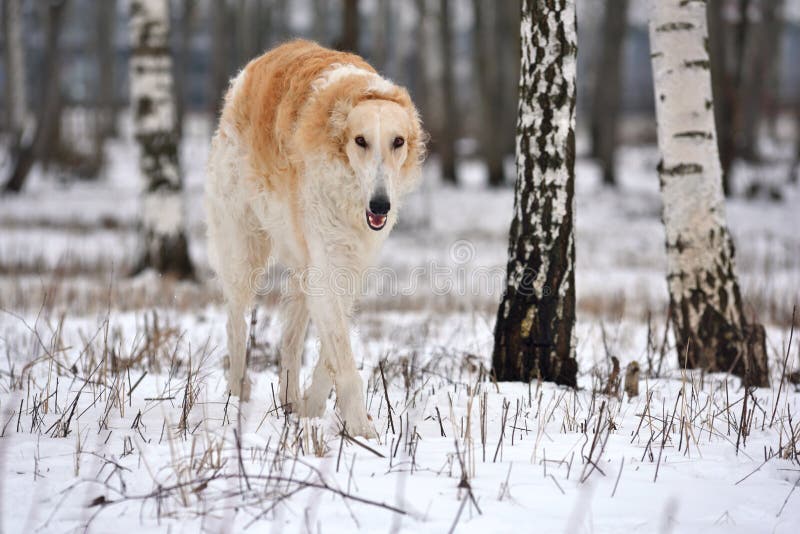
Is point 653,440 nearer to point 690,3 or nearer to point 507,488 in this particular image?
point 507,488

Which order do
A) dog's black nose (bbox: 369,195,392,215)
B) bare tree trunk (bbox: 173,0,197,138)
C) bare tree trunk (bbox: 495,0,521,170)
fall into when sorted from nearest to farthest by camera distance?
dog's black nose (bbox: 369,195,392,215), bare tree trunk (bbox: 495,0,521,170), bare tree trunk (bbox: 173,0,197,138)

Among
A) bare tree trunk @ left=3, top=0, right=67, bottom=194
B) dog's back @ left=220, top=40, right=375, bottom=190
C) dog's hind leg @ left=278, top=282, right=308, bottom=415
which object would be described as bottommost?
dog's hind leg @ left=278, top=282, right=308, bottom=415

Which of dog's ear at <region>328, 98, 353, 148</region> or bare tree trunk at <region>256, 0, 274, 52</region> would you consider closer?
dog's ear at <region>328, 98, 353, 148</region>

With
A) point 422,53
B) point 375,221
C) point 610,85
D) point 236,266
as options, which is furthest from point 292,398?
point 422,53

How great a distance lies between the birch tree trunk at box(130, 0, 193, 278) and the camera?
337 inches

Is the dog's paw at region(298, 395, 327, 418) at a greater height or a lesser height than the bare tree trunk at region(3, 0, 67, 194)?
lesser

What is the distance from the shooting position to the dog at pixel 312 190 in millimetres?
3711

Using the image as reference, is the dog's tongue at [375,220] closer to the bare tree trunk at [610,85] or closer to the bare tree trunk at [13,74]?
the bare tree trunk at [13,74]

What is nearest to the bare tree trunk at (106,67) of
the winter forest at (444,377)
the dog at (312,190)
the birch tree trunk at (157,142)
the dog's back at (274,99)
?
the birch tree trunk at (157,142)

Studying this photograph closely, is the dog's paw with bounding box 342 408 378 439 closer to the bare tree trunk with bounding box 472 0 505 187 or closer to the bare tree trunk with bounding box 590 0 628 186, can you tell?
the bare tree trunk with bounding box 472 0 505 187

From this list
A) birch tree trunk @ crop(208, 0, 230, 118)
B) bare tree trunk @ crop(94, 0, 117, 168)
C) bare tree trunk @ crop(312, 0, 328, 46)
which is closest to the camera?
birch tree trunk @ crop(208, 0, 230, 118)

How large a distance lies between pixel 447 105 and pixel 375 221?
18.9 meters

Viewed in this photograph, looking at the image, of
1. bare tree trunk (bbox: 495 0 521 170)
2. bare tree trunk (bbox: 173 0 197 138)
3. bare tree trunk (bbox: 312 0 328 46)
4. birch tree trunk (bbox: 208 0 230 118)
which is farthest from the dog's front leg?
bare tree trunk (bbox: 312 0 328 46)

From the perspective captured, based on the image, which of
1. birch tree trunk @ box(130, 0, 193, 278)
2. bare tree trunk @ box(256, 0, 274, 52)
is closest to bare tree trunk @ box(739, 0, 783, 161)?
bare tree trunk @ box(256, 0, 274, 52)
